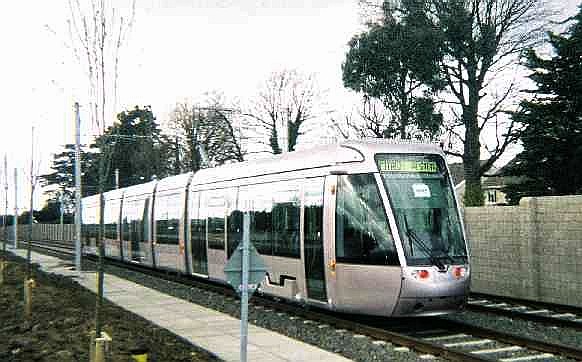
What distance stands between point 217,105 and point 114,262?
30.8 meters

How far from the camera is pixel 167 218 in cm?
2344

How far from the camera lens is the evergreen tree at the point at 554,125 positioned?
26172 mm

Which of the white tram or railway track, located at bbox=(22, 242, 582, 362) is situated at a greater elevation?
the white tram

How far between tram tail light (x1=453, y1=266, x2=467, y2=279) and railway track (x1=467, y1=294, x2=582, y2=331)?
2064mm

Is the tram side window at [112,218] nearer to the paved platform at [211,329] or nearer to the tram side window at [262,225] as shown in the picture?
the paved platform at [211,329]

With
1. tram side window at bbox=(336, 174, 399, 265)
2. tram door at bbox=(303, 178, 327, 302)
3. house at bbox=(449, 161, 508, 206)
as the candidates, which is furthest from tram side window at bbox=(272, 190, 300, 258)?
house at bbox=(449, 161, 508, 206)

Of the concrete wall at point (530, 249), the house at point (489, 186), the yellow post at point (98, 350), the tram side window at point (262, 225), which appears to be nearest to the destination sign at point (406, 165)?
the tram side window at point (262, 225)

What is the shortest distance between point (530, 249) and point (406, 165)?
17.2 feet

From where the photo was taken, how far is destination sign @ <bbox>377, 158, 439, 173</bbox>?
12352mm

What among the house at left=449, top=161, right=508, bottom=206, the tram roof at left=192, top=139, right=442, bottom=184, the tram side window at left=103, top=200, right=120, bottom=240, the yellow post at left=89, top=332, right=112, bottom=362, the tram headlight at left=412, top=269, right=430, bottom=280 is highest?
the house at left=449, top=161, right=508, bottom=206

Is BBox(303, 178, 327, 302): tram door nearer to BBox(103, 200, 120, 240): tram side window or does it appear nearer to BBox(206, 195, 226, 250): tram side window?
BBox(206, 195, 226, 250): tram side window

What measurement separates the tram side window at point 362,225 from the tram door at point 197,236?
774cm

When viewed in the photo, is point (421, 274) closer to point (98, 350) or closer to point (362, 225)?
point (362, 225)

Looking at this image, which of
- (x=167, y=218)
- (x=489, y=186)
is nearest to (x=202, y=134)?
(x=489, y=186)
